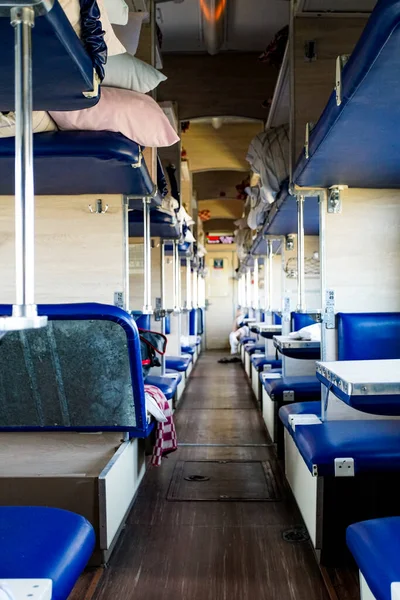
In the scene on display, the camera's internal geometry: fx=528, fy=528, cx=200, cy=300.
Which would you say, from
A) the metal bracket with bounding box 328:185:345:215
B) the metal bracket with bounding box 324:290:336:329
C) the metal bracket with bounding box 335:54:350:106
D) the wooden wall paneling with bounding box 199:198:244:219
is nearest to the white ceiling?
the metal bracket with bounding box 328:185:345:215

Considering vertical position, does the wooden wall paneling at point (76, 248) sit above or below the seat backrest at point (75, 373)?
above

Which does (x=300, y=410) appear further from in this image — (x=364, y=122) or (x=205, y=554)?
(x=364, y=122)

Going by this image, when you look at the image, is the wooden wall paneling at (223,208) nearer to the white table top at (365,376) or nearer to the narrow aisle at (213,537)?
the narrow aisle at (213,537)

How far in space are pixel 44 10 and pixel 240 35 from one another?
4.90m

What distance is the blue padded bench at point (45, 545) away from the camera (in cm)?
135

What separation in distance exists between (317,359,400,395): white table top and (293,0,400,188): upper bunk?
3.39 feet

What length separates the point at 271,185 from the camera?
4.44 meters

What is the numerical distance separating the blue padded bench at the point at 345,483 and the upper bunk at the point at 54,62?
180 centimetres

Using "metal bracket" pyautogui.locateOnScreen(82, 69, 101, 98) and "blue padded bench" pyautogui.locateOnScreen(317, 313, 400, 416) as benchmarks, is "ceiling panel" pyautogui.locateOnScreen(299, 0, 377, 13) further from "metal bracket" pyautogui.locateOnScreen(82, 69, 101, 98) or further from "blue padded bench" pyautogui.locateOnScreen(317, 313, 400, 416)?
"metal bracket" pyautogui.locateOnScreen(82, 69, 101, 98)

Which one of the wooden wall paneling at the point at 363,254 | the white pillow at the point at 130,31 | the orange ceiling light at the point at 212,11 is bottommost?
the wooden wall paneling at the point at 363,254

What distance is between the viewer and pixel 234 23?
17.8ft

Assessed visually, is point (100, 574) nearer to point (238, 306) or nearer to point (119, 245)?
point (119, 245)

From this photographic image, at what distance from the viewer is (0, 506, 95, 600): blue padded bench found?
1.35 m

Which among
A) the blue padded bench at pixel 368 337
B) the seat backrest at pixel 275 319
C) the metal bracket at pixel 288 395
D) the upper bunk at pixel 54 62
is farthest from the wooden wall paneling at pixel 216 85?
the upper bunk at pixel 54 62
